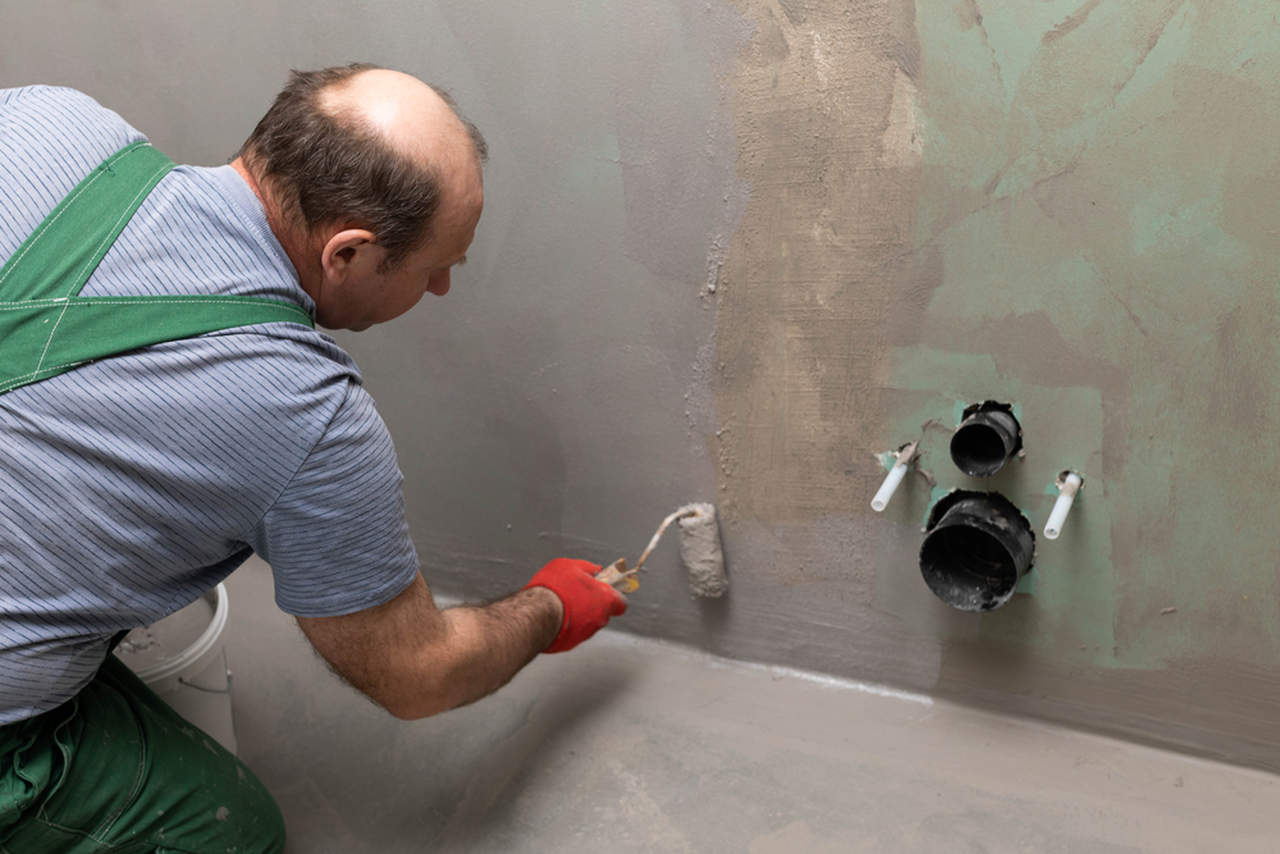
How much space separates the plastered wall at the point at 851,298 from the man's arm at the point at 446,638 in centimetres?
29

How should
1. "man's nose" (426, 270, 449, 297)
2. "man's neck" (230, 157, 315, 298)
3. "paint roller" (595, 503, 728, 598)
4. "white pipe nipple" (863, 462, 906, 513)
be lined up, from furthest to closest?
"paint roller" (595, 503, 728, 598), "white pipe nipple" (863, 462, 906, 513), "man's nose" (426, 270, 449, 297), "man's neck" (230, 157, 315, 298)

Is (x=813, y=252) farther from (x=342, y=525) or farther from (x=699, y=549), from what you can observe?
(x=342, y=525)

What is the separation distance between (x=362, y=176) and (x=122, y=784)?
2.57 ft

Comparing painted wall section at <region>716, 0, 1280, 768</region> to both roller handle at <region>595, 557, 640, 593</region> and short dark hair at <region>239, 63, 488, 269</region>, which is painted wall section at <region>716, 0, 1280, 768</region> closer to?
roller handle at <region>595, 557, 640, 593</region>

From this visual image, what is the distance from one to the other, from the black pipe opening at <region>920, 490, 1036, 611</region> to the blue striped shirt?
732 mm

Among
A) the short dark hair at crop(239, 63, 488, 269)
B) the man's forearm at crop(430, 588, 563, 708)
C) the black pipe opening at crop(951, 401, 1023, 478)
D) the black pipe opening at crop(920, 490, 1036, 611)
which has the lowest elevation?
the man's forearm at crop(430, 588, 563, 708)

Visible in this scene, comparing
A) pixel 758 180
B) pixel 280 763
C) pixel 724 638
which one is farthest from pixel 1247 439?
pixel 280 763

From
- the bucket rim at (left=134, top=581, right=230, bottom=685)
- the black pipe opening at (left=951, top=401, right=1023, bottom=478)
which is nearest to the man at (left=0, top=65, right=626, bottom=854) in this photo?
the bucket rim at (left=134, top=581, right=230, bottom=685)

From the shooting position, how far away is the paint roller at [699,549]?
5.13 ft

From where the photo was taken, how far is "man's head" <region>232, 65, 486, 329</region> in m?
1.01

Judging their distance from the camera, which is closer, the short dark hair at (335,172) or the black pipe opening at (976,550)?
the short dark hair at (335,172)

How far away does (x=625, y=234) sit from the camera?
1418 mm

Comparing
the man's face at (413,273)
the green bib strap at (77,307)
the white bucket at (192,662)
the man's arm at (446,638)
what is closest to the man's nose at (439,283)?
the man's face at (413,273)

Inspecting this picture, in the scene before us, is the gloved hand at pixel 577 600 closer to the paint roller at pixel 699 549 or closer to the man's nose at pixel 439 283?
the paint roller at pixel 699 549
